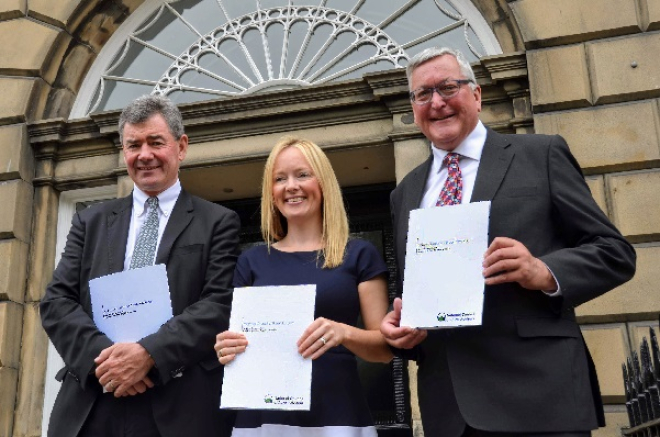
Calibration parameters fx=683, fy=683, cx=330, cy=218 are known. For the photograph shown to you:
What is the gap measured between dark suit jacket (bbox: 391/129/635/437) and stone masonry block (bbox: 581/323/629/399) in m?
3.33

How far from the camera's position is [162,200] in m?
3.24

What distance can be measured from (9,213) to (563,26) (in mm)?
5785

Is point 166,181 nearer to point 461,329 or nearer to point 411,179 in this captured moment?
point 411,179

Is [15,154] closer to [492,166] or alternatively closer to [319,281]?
[319,281]

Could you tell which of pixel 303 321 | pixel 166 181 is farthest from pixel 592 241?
pixel 166 181

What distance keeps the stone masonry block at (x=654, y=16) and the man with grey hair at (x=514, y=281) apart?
4257 millimetres

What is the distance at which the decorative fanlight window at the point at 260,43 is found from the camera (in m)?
7.12

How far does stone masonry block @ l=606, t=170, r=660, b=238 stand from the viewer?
5641 mm

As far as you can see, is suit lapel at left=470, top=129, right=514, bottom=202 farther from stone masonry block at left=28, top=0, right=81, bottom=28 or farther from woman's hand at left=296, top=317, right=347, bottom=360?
stone masonry block at left=28, top=0, right=81, bottom=28

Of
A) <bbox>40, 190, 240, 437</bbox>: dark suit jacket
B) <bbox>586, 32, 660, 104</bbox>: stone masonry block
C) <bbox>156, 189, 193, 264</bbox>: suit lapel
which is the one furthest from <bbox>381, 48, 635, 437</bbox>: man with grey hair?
<bbox>586, 32, 660, 104</bbox>: stone masonry block

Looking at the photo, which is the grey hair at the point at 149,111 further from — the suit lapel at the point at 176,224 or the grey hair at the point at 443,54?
the grey hair at the point at 443,54

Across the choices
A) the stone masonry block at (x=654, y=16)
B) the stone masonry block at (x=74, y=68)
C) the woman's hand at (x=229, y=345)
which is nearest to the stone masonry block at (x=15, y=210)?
the stone masonry block at (x=74, y=68)

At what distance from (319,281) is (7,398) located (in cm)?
516

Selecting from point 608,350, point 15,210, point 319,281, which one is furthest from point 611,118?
point 15,210
